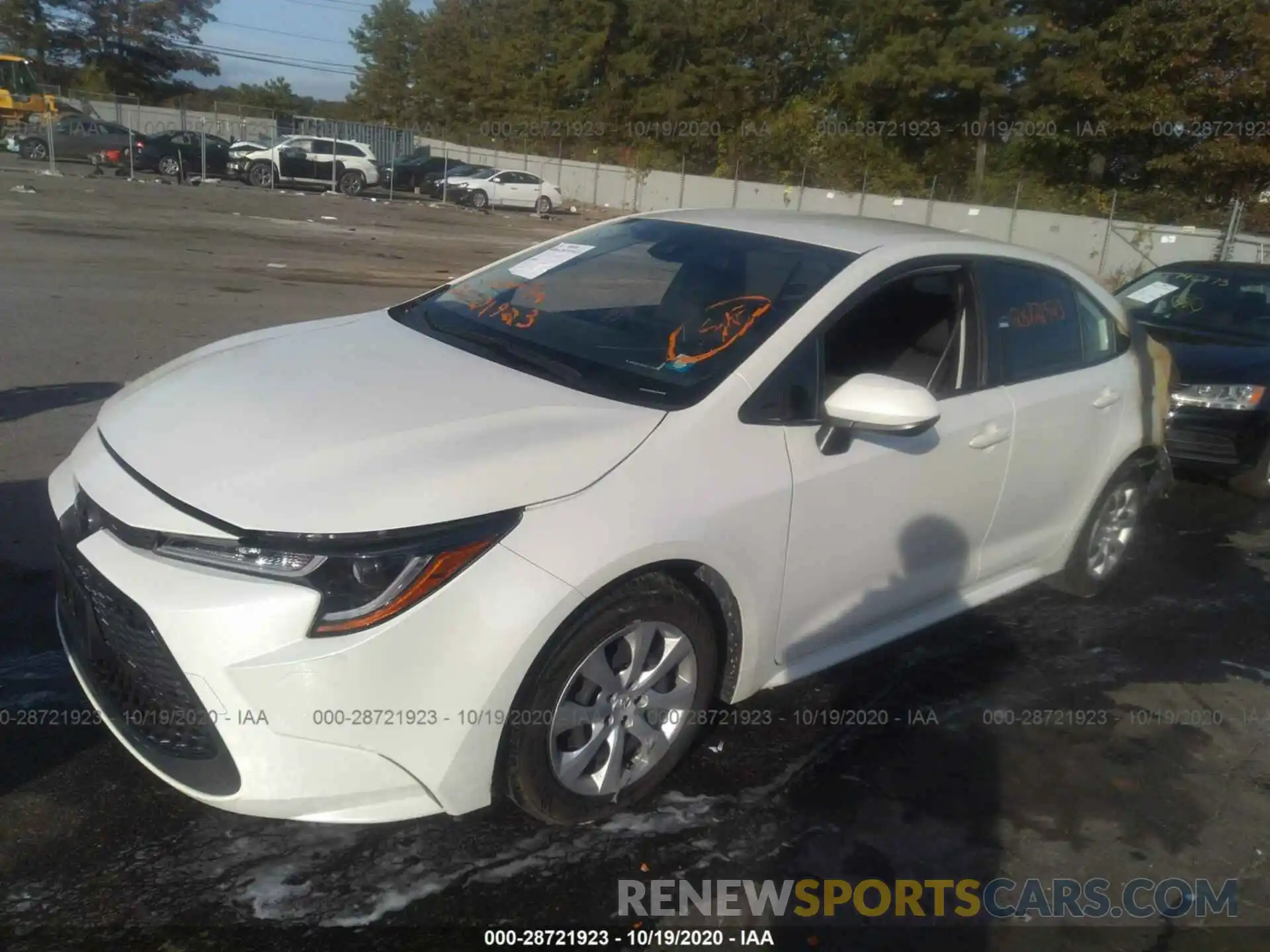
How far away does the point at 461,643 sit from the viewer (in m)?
2.63

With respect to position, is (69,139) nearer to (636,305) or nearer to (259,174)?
(259,174)

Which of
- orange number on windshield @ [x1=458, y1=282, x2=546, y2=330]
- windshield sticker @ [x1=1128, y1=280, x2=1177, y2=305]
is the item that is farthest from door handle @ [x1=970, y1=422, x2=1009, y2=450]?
windshield sticker @ [x1=1128, y1=280, x2=1177, y2=305]

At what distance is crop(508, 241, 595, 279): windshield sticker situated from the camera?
14.2 feet

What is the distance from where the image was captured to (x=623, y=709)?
10.2ft

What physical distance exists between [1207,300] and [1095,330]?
4.15 m

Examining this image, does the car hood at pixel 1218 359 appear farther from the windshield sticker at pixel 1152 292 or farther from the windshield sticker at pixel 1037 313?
the windshield sticker at pixel 1037 313

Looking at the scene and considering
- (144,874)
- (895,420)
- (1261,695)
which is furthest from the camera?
(1261,695)

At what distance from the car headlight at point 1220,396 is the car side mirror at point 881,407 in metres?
4.53

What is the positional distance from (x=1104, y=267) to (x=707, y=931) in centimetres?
2892

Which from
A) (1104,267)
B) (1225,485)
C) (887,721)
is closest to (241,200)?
(1104,267)

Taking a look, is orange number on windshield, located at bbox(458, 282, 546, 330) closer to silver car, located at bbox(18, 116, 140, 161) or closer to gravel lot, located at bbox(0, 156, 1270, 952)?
gravel lot, located at bbox(0, 156, 1270, 952)

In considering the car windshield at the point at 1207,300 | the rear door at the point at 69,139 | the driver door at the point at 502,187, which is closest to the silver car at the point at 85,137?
the rear door at the point at 69,139

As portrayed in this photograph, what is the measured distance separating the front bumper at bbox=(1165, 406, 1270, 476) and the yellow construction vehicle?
39.5 metres

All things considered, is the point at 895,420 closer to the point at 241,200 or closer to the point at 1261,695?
the point at 1261,695
